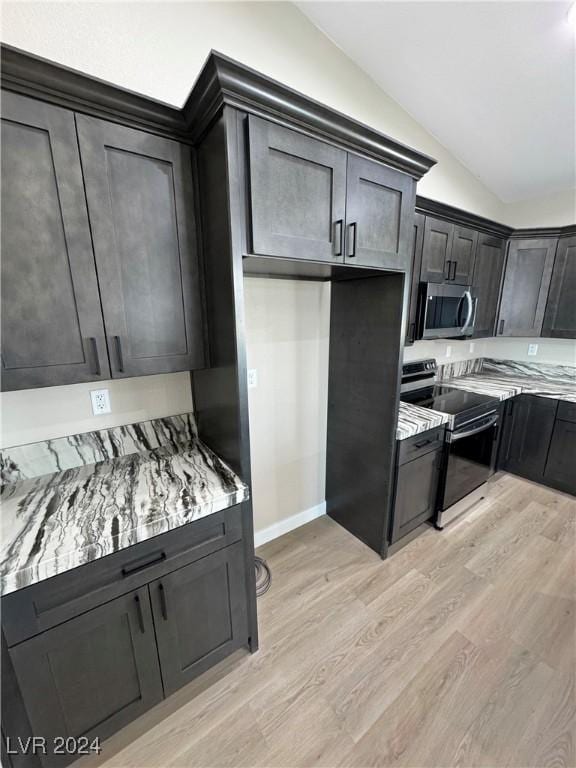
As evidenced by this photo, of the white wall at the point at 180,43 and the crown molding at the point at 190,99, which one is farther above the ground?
the white wall at the point at 180,43

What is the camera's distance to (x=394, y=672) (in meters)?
1.49

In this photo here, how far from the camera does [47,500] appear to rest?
1.23m

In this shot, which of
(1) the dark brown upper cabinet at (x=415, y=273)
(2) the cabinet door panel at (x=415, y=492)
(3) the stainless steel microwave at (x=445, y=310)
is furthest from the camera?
(3) the stainless steel microwave at (x=445, y=310)

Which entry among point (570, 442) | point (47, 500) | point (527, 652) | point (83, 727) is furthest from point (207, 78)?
point (570, 442)

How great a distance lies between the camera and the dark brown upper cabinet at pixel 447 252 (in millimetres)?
2250

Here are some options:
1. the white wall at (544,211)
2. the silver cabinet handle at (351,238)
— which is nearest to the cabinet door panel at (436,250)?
the silver cabinet handle at (351,238)

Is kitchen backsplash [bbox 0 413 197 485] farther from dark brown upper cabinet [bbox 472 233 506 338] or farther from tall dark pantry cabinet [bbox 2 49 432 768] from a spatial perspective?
dark brown upper cabinet [bbox 472 233 506 338]

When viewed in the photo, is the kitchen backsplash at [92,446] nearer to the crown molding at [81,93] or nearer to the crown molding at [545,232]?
the crown molding at [81,93]

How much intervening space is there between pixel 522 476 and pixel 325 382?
238cm

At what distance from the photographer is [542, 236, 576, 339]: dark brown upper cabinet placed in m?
2.75

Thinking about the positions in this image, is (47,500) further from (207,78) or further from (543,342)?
(543,342)

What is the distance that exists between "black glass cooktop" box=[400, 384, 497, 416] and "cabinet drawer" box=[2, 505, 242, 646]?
69.5 inches

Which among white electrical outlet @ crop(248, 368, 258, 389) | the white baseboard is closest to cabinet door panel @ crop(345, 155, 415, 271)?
white electrical outlet @ crop(248, 368, 258, 389)

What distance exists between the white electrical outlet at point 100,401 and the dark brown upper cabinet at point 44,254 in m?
0.32
